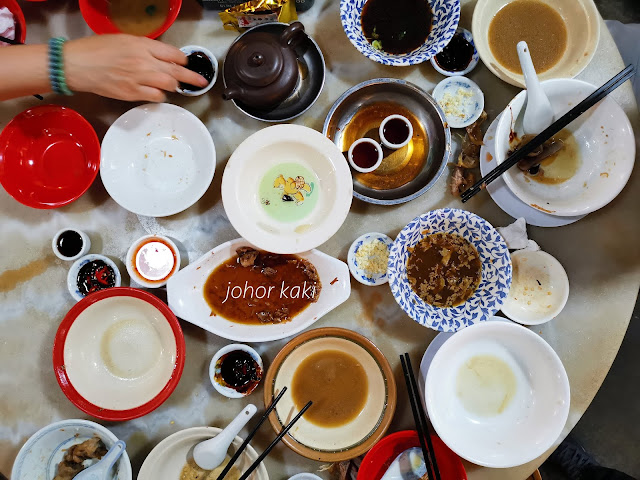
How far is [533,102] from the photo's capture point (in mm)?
1948

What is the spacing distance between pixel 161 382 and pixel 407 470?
3.88ft

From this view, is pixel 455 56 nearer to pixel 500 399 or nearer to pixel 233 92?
pixel 233 92

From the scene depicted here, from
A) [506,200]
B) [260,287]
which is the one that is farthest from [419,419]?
[506,200]

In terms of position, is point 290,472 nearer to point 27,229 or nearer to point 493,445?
point 493,445

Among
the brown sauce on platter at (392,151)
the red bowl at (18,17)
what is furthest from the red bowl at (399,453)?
the red bowl at (18,17)

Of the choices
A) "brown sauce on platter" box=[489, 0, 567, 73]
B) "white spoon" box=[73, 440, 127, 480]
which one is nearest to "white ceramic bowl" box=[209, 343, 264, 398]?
"white spoon" box=[73, 440, 127, 480]

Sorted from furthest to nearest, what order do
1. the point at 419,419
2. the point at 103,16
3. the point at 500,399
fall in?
the point at 103,16
the point at 500,399
the point at 419,419

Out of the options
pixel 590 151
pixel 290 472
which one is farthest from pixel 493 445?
pixel 590 151

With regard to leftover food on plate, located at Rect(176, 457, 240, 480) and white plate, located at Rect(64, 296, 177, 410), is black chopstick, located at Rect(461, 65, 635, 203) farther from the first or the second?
leftover food on plate, located at Rect(176, 457, 240, 480)

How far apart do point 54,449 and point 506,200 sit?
2385 mm

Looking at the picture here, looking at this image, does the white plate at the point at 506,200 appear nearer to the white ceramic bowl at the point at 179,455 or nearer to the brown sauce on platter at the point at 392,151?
the brown sauce on platter at the point at 392,151

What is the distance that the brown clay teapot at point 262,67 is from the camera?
77.1 inches

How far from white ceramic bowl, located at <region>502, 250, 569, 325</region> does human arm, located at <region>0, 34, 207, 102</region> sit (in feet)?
5.86

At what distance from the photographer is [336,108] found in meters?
2.23
